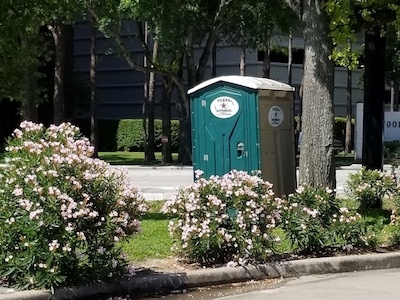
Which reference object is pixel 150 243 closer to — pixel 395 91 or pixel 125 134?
Answer: pixel 395 91

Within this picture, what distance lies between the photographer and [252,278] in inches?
315

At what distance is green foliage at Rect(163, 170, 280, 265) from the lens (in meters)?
8.02

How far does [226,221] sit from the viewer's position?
812cm

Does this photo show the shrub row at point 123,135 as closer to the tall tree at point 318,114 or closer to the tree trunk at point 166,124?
the tree trunk at point 166,124

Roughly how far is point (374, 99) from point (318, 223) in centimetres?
527

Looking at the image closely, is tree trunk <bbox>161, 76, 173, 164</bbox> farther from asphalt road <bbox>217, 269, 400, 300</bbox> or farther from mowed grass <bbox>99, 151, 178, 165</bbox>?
asphalt road <bbox>217, 269, 400, 300</bbox>

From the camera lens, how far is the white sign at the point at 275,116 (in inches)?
460

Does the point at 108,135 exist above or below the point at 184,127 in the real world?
below

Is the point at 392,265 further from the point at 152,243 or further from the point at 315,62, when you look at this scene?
the point at 315,62

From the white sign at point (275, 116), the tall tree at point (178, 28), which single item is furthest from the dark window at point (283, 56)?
the white sign at point (275, 116)

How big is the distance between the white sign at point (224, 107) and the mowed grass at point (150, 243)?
6.13ft

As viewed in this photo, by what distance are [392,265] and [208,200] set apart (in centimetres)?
237

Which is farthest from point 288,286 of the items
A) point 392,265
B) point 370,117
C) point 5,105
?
point 5,105

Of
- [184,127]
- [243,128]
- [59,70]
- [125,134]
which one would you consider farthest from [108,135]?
[243,128]
